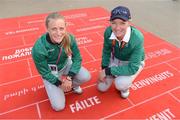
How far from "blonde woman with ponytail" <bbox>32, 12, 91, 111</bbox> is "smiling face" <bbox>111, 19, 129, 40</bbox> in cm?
Answer: 35

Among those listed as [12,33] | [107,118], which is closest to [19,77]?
[107,118]

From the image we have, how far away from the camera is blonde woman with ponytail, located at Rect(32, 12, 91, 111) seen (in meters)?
1.55

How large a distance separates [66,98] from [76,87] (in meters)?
0.13

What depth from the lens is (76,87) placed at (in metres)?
1.91

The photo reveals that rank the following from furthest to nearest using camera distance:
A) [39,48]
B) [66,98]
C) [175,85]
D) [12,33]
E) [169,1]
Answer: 1. [169,1]
2. [12,33]
3. [175,85]
4. [66,98]
5. [39,48]

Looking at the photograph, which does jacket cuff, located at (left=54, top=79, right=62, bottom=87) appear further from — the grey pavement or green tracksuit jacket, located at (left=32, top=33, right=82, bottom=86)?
the grey pavement

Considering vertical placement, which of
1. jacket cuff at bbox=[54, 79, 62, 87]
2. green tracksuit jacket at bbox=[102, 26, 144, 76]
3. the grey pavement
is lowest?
the grey pavement

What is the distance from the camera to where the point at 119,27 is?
5.17ft

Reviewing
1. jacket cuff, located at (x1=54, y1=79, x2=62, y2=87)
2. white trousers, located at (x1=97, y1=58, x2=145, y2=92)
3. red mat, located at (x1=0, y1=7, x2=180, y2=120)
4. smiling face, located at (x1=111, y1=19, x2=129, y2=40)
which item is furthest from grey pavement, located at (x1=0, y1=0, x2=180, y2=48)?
jacket cuff, located at (x1=54, y1=79, x2=62, y2=87)

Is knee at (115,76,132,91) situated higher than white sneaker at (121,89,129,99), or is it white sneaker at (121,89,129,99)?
knee at (115,76,132,91)

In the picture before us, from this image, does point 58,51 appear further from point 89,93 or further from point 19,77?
point 19,77

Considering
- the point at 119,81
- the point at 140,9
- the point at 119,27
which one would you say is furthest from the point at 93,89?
the point at 140,9

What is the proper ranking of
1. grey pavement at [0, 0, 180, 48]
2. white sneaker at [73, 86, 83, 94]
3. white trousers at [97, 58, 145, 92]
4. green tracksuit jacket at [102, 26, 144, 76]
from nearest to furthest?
1. green tracksuit jacket at [102, 26, 144, 76]
2. white trousers at [97, 58, 145, 92]
3. white sneaker at [73, 86, 83, 94]
4. grey pavement at [0, 0, 180, 48]

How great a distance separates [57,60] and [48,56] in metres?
0.10
